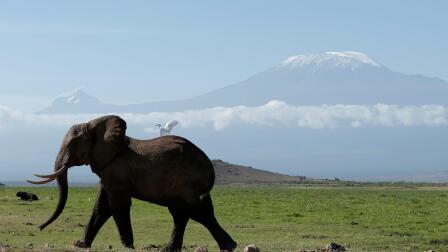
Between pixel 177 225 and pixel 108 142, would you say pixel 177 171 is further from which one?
pixel 108 142

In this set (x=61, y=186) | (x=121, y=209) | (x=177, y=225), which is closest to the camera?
(x=121, y=209)

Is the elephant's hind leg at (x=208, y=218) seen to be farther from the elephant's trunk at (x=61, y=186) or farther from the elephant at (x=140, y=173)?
the elephant's trunk at (x=61, y=186)

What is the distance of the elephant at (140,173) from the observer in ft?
56.5

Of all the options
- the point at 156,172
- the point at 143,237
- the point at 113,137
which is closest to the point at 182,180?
the point at 156,172

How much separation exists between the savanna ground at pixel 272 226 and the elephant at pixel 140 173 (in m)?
1.02

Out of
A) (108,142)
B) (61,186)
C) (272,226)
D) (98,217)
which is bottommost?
(272,226)

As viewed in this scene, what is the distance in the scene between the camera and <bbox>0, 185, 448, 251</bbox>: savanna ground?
22328 millimetres

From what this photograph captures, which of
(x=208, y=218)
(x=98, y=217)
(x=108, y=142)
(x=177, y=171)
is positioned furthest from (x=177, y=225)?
(x=108, y=142)

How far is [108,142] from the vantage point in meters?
17.6

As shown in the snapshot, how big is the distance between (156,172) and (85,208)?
21.4 metres

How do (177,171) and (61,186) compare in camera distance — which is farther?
(61,186)

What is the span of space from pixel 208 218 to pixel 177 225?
0.67 meters

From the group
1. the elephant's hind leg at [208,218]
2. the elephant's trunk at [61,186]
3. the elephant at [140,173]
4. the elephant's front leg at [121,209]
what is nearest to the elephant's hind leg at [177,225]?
the elephant at [140,173]

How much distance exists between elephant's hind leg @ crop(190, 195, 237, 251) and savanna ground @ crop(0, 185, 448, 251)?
1442 millimetres
